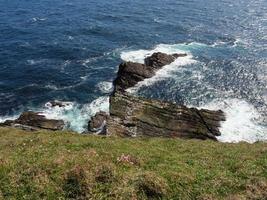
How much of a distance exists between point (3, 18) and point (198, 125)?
79757 millimetres

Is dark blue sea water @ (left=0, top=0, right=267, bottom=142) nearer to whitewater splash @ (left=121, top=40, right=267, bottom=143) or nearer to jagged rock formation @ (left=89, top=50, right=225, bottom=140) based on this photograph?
whitewater splash @ (left=121, top=40, right=267, bottom=143)

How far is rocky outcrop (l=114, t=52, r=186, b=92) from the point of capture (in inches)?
3383

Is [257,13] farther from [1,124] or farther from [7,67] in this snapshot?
[1,124]

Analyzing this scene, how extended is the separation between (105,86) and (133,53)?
60.8 ft

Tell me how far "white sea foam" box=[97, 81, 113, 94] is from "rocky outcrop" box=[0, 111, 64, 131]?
49.7 ft

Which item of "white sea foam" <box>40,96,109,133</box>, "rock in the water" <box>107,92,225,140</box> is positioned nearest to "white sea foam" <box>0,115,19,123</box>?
"white sea foam" <box>40,96,109,133</box>

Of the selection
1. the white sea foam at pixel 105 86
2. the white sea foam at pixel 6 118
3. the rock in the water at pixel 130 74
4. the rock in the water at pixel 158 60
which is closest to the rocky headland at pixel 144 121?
the white sea foam at pixel 6 118

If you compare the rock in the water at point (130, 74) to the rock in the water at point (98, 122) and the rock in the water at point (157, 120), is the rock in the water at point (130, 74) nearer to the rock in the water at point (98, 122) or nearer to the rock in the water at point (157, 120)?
the rock in the water at point (157, 120)

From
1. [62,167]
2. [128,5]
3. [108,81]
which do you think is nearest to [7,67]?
[108,81]

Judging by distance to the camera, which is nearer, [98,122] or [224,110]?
[98,122]

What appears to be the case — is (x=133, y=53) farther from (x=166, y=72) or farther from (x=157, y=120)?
(x=157, y=120)

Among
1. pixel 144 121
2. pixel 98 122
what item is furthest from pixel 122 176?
pixel 98 122

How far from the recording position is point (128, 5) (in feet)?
462

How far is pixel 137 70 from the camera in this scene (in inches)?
3531
